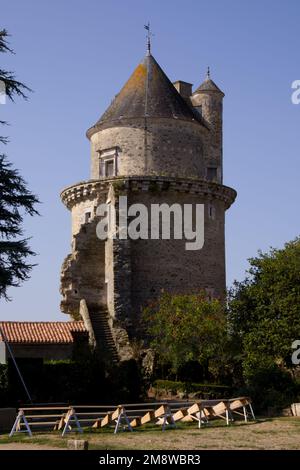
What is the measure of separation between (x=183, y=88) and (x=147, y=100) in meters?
4.69

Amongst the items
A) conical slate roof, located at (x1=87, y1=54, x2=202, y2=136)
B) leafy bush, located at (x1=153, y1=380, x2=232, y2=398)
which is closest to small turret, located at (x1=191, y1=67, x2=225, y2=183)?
conical slate roof, located at (x1=87, y1=54, x2=202, y2=136)

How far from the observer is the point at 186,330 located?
34.8 metres

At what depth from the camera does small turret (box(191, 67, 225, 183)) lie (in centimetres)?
4425

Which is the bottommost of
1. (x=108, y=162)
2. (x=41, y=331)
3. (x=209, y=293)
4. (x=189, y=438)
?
(x=189, y=438)

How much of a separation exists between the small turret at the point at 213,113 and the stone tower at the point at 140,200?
2.32 feet

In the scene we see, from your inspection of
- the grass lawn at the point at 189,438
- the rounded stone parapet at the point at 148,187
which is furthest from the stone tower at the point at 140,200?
the grass lawn at the point at 189,438

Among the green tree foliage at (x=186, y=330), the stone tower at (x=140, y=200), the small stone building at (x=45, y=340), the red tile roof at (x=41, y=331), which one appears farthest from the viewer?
the stone tower at (x=140, y=200)

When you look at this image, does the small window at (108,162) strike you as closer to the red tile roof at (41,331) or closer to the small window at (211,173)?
the small window at (211,173)

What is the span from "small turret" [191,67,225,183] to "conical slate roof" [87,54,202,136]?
4.58 feet

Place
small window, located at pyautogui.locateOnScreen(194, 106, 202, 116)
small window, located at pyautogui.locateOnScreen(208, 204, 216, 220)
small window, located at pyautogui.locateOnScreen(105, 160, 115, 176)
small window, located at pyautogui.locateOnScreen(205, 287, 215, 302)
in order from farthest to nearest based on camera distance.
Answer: small window, located at pyautogui.locateOnScreen(194, 106, 202, 116)
small window, located at pyautogui.locateOnScreen(105, 160, 115, 176)
small window, located at pyautogui.locateOnScreen(208, 204, 216, 220)
small window, located at pyautogui.locateOnScreen(205, 287, 215, 302)

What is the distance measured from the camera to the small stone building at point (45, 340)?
3562 centimetres

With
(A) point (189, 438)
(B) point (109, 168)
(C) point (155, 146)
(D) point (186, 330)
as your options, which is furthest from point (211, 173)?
(A) point (189, 438)

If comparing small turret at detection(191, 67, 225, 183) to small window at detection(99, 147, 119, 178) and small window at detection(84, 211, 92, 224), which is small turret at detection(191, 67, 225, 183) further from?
small window at detection(84, 211, 92, 224)

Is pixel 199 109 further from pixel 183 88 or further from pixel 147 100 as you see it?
pixel 147 100
